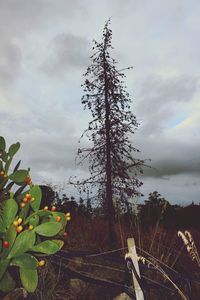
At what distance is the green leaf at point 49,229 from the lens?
15.0 ft

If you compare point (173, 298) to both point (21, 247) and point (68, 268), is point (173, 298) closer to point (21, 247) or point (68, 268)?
point (68, 268)

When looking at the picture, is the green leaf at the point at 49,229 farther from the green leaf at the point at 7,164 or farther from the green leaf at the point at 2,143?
the green leaf at the point at 2,143

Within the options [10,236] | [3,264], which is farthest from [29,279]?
[10,236]

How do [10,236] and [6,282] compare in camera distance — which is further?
[6,282]

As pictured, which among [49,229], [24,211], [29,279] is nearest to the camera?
[29,279]

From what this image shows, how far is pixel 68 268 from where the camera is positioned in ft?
25.8

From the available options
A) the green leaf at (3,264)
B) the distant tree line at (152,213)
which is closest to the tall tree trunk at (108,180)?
the distant tree line at (152,213)

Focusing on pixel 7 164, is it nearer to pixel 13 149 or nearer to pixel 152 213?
pixel 13 149

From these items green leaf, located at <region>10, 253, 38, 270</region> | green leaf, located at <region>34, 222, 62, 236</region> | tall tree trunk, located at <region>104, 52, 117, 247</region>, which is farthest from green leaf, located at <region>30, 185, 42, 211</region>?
tall tree trunk, located at <region>104, 52, 117, 247</region>

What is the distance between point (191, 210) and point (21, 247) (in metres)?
8.19

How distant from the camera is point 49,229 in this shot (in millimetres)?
4590

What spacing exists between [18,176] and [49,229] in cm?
90

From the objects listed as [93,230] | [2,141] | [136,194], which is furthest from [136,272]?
[136,194]

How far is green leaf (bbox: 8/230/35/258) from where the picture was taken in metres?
4.45
